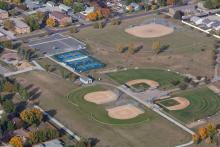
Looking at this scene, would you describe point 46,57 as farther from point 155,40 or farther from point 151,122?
point 151,122

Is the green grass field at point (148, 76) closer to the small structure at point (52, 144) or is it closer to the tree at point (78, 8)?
the small structure at point (52, 144)

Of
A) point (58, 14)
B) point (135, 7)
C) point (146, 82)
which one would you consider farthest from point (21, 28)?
point (146, 82)

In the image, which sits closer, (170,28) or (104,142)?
(104,142)

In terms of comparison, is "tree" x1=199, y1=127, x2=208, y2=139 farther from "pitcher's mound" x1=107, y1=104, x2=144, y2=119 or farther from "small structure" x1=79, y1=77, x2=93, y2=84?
"small structure" x1=79, y1=77, x2=93, y2=84

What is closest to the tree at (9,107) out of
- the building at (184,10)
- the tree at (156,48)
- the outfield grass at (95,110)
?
the outfield grass at (95,110)

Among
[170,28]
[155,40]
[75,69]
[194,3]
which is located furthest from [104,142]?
[194,3]

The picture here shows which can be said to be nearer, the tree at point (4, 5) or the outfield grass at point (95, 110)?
the outfield grass at point (95, 110)
